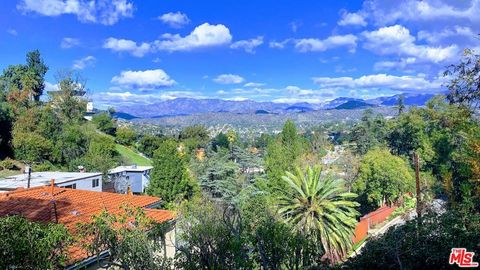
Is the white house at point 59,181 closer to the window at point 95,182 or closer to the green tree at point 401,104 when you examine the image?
the window at point 95,182

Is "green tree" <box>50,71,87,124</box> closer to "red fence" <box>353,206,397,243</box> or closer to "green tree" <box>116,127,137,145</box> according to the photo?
"green tree" <box>116,127,137,145</box>

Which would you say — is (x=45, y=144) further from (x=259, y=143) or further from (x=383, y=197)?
(x=259, y=143)

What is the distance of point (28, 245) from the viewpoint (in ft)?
19.6

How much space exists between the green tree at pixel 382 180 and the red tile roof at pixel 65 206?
19345 mm

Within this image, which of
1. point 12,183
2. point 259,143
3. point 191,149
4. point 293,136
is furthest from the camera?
point 259,143

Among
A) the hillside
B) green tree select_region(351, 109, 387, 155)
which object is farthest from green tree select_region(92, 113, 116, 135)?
green tree select_region(351, 109, 387, 155)

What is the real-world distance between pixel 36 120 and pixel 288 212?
35.1 metres

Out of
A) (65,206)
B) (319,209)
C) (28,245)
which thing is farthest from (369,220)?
(28,245)

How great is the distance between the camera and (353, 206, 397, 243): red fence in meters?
24.2

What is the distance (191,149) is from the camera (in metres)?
68.8

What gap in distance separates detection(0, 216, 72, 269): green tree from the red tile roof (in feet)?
10.1

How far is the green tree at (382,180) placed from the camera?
31.7 m

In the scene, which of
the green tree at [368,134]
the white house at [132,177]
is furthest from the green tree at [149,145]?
the green tree at [368,134]

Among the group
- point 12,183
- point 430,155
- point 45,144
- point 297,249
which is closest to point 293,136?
point 430,155
